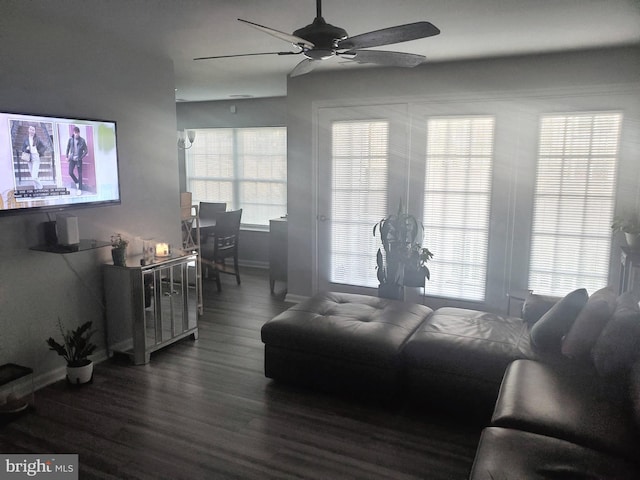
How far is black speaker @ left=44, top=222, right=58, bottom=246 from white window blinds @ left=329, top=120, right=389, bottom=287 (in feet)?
8.77

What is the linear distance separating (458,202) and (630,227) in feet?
4.68

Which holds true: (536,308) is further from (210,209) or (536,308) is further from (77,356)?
(210,209)

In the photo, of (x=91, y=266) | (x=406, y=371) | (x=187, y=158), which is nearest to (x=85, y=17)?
(x=91, y=266)

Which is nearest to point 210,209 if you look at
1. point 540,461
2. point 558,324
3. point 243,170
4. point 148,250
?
point 243,170

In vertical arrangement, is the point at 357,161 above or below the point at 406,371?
above

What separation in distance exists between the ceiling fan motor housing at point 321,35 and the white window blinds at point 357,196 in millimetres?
2474

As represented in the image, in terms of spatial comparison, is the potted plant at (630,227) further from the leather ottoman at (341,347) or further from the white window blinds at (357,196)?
the white window blinds at (357,196)

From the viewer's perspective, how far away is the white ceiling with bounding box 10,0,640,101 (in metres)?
2.82

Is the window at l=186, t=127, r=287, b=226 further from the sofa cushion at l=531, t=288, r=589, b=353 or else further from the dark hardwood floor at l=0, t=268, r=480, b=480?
the sofa cushion at l=531, t=288, r=589, b=353

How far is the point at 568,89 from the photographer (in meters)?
4.04

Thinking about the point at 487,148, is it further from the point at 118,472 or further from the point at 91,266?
the point at 118,472

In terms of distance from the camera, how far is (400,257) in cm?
450

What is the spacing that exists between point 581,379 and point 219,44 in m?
3.28

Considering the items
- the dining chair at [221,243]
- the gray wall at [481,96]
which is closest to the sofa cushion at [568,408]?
the gray wall at [481,96]
